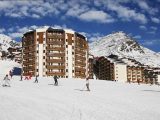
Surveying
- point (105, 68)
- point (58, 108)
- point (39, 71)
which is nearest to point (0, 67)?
point (39, 71)

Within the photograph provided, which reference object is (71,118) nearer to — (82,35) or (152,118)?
(152,118)

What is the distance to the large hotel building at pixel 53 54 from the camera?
129 m

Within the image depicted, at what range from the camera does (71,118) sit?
723 inches

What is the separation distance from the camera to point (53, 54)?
13050cm

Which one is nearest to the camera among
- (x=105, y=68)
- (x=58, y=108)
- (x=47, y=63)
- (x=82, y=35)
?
(x=58, y=108)

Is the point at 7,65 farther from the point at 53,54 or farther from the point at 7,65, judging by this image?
the point at 53,54

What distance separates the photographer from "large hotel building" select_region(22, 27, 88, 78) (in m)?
129

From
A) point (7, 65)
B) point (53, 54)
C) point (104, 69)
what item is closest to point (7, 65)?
point (7, 65)

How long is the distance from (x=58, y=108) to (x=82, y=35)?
4755 inches

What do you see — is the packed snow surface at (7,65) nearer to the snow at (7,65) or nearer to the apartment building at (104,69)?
the snow at (7,65)

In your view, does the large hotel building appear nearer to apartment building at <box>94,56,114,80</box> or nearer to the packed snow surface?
the packed snow surface

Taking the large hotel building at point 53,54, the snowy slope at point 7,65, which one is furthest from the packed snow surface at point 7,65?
the large hotel building at point 53,54

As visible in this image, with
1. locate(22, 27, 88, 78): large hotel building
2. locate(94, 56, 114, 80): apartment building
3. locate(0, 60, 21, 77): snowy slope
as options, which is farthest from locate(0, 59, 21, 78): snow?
locate(94, 56, 114, 80): apartment building

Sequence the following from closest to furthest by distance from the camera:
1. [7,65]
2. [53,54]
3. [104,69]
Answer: [53,54], [7,65], [104,69]
